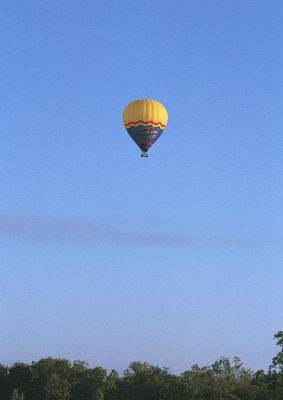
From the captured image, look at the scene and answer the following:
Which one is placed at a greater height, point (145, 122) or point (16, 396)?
point (145, 122)

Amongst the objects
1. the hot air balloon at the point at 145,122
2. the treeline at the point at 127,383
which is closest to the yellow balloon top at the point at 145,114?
the hot air balloon at the point at 145,122

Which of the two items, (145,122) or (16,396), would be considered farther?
(16,396)

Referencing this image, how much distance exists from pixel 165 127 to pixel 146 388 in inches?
2033

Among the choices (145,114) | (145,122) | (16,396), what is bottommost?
(16,396)

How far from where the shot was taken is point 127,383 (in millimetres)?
131375

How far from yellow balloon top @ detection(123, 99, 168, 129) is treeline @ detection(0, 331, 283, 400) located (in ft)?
132

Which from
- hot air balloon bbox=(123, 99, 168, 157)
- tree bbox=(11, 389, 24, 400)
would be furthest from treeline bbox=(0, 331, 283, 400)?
hot air balloon bbox=(123, 99, 168, 157)

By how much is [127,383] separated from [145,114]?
55.1m

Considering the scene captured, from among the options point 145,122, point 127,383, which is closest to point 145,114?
point 145,122

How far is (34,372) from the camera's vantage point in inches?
5669

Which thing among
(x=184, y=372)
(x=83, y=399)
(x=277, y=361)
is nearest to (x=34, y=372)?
(x=83, y=399)

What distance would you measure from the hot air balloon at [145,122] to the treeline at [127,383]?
128ft

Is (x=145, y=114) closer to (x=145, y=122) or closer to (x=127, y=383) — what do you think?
(x=145, y=122)

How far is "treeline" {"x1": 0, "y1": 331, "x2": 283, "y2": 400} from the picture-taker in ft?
406
